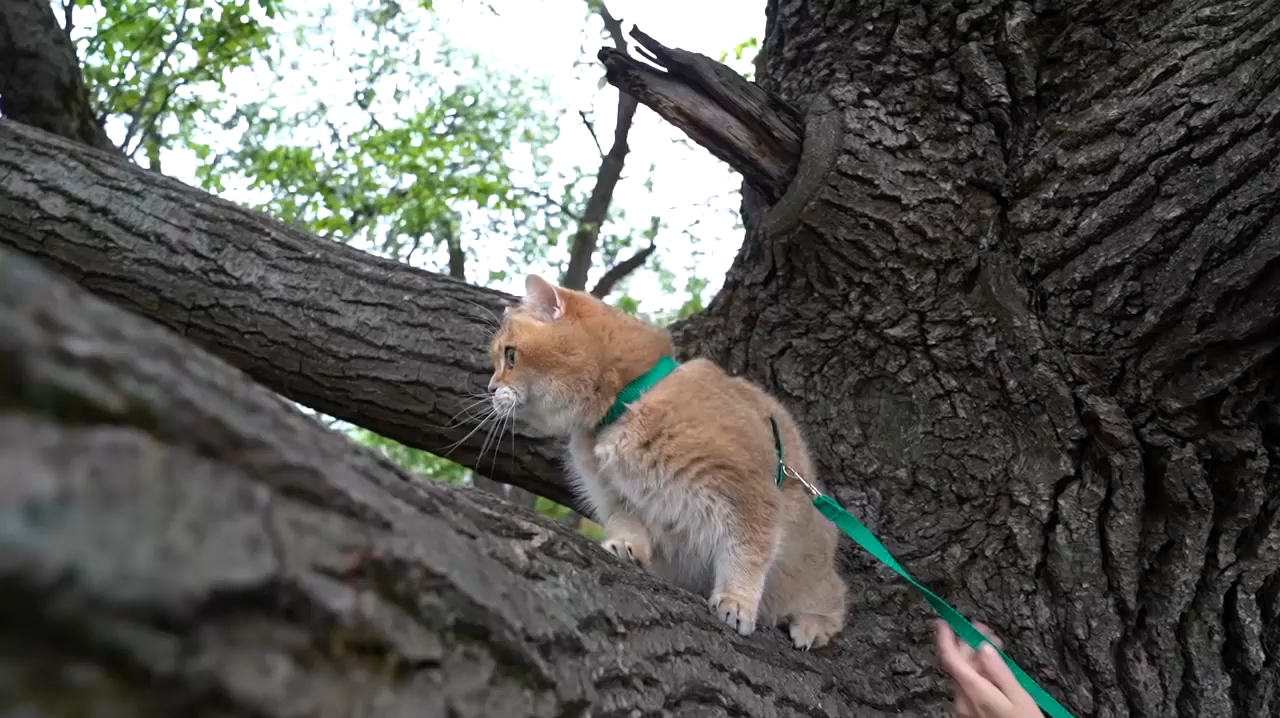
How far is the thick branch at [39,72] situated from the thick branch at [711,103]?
7.99 ft

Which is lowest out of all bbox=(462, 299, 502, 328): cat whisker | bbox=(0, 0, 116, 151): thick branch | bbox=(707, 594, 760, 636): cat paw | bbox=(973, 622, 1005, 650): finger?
bbox=(707, 594, 760, 636): cat paw

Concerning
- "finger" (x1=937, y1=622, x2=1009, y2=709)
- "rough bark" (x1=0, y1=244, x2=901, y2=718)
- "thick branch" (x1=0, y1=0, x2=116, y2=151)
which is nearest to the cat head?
"finger" (x1=937, y1=622, x2=1009, y2=709)

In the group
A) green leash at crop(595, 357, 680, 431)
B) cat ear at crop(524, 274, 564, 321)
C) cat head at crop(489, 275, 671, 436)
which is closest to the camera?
green leash at crop(595, 357, 680, 431)

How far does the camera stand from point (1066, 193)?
245 centimetres

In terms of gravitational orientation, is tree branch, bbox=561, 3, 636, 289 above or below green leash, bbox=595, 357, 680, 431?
above

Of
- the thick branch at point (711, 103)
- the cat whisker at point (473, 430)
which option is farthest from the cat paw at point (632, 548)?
the thick branch at point (711, 103)

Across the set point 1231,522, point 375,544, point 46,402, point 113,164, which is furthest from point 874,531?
point 113,164

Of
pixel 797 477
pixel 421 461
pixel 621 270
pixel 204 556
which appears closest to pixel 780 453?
pixel 797 477

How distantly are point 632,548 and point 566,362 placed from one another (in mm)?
668

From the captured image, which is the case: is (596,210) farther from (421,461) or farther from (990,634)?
(990,634)

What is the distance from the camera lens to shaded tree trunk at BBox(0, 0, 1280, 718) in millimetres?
2217

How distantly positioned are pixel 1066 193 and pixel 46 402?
255cm

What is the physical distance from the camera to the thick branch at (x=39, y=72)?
3.28 m

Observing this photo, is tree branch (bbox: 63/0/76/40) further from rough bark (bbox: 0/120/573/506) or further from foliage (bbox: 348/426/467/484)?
foliage (bbox: 348/426/467/484)
